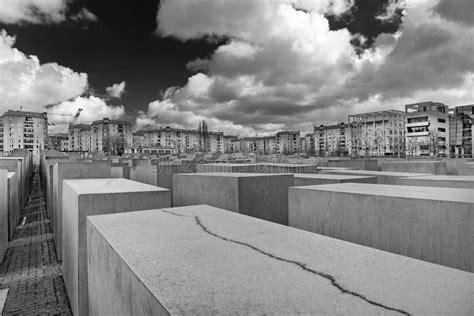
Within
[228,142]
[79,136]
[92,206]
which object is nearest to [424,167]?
[92,206]

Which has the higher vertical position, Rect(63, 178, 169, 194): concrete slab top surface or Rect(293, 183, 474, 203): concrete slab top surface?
Rect(63, 178, 169, 194): concrete slab top surface

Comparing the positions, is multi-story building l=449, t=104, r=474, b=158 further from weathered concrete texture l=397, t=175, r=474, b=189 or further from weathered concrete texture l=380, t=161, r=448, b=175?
weathered concrete texture l=397, t=175, r=474, b=189

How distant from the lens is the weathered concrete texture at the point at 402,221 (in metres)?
2.94

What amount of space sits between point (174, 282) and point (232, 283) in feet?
1.00

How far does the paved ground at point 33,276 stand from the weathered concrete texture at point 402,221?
13.9 feet

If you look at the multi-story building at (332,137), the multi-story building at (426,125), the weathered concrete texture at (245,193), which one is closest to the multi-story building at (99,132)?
the multi-story building at (332,137)

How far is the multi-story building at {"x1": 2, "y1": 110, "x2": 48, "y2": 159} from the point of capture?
320 feet

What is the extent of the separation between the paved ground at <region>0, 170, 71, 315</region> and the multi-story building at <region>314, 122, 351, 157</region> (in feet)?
355

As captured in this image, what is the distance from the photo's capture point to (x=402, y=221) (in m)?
3.33

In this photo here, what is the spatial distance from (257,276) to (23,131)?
119907 mm

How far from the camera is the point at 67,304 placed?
507 cm

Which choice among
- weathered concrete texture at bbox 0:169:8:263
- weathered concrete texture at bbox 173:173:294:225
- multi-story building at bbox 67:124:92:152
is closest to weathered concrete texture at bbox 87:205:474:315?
weathered concrete texture at bbox 173:173:294:225

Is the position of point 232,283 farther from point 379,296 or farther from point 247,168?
point 247,168

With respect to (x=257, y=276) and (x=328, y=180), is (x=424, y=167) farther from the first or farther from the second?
(x=257, y=276)
